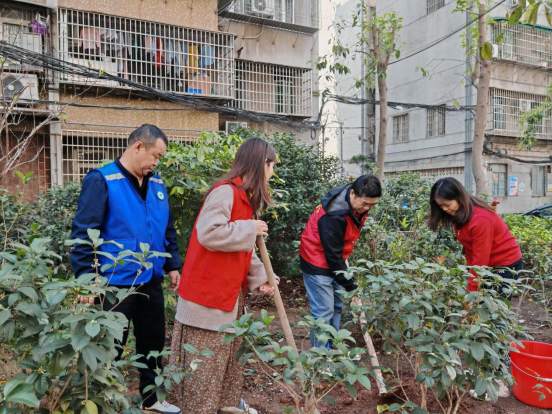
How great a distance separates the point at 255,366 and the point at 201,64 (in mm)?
9638

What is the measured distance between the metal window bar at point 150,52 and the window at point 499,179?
1088 centimetres

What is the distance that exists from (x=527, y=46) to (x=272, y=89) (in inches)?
415

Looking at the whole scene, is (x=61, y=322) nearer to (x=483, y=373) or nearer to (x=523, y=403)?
(x=483, y=373)

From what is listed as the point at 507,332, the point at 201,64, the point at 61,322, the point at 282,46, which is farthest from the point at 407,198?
the point at 282,46

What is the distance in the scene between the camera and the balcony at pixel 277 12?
12.6m

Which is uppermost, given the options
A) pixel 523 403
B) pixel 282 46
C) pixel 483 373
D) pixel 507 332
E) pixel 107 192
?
pixel 282 46

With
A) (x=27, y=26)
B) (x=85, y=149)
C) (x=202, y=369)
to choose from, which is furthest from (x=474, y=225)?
(x=27, y=26)

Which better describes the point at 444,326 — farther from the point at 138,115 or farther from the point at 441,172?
the point at 441,172

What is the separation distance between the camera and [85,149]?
10.4 m

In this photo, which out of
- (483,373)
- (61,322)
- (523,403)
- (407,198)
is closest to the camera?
(61,322)

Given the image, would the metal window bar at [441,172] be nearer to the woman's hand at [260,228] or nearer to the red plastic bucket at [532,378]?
the red plastic bucket at [532,378]

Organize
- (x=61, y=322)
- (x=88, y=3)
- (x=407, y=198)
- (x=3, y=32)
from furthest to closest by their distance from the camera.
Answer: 1. (x=88, y=3)
2. (x=3, y=32)
3. (x=407, y=198)
4. (x=61, y=322)

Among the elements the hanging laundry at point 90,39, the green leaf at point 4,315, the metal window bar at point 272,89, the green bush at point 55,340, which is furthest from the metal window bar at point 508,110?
the green leaf at point 4,315

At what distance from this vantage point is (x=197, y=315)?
225 centimetres
